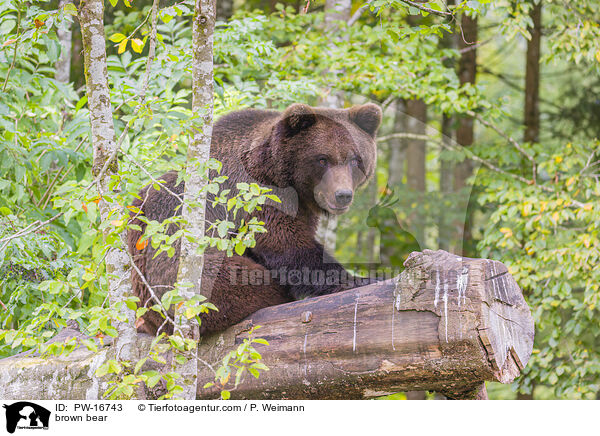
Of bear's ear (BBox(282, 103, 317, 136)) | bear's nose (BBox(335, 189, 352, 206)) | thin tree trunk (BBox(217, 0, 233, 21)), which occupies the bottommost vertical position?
bear's nose (BBox(335, 189, 352, 206))

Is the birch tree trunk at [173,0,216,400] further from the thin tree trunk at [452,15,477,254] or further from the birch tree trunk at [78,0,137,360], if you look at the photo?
the thin tree trunk at [452,15,477,254]

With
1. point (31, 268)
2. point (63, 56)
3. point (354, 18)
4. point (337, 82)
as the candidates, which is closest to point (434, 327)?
point (31, 268)

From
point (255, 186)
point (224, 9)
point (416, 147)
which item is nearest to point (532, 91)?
point (416, 147)

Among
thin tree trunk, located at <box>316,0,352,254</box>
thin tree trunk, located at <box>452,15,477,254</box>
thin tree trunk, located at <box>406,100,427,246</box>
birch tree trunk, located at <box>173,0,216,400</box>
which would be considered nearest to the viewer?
birch tree trunk, located at <box>173,0,216,400</box>

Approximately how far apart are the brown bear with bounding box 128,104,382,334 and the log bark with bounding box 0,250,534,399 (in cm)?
38

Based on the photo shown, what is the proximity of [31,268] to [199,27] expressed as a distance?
2.05 metres

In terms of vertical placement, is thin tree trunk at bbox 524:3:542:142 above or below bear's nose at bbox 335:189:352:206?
above

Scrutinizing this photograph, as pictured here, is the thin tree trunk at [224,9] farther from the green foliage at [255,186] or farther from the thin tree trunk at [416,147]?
the thin tree trunk at [416,147]

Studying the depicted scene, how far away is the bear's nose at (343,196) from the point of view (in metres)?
3.56

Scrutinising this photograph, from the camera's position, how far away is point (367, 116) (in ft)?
12.9

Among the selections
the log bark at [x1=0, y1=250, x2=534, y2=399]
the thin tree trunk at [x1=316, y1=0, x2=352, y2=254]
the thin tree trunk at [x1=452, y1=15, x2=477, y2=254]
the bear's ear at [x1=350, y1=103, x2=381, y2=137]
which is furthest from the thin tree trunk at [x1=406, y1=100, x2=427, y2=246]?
the log bark at [x1=0, y1=250, x2=534, y2=399]

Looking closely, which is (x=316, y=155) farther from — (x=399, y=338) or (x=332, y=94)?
(x=332, y=94)

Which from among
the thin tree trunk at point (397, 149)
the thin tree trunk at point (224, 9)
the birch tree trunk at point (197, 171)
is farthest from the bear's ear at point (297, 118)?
the thin tree trunk at point (397, 149)

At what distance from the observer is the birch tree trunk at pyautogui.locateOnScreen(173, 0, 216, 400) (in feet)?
8.70
